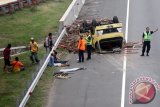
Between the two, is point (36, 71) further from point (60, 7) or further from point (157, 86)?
point (60, 7)

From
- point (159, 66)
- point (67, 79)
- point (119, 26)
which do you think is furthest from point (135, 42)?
point (67, 79)

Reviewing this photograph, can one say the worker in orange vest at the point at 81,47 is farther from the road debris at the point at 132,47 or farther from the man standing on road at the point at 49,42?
the road debris at the point at 132,47

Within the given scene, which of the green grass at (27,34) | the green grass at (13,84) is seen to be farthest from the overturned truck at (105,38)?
the green grass at (13,84)

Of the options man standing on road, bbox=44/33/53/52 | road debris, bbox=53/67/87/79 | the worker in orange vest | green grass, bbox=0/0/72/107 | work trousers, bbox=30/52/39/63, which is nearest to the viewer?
green grass, bbox=0/0/72/107

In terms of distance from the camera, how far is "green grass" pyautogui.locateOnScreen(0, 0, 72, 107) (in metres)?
23.8

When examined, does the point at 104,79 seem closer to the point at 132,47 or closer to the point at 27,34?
the point at 132,47

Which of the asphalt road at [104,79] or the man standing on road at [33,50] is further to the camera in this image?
the man standing on road at [33,50]

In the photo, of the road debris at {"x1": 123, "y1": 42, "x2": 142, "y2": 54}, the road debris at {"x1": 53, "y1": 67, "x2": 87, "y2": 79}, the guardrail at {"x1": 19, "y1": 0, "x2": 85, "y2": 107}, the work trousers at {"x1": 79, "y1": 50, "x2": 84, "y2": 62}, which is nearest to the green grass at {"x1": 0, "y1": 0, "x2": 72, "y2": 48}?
the guardrail at {"x1": 19, "y1": 0, "x2": 85, "y2": 107}

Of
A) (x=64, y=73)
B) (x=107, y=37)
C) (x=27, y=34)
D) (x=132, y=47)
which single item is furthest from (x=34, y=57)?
(x=27, y=34)

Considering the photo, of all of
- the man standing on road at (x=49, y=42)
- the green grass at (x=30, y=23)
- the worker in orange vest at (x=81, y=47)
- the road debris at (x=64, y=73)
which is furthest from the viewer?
the green grass at (x=30, y=23)

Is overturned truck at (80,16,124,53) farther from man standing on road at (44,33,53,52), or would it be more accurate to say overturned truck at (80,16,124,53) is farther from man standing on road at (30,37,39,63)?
man standing on road at (30,37,39,63)

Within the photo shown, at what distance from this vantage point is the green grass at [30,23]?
34.5 meters

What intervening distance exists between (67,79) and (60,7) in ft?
59.8

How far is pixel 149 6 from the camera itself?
137 ft
